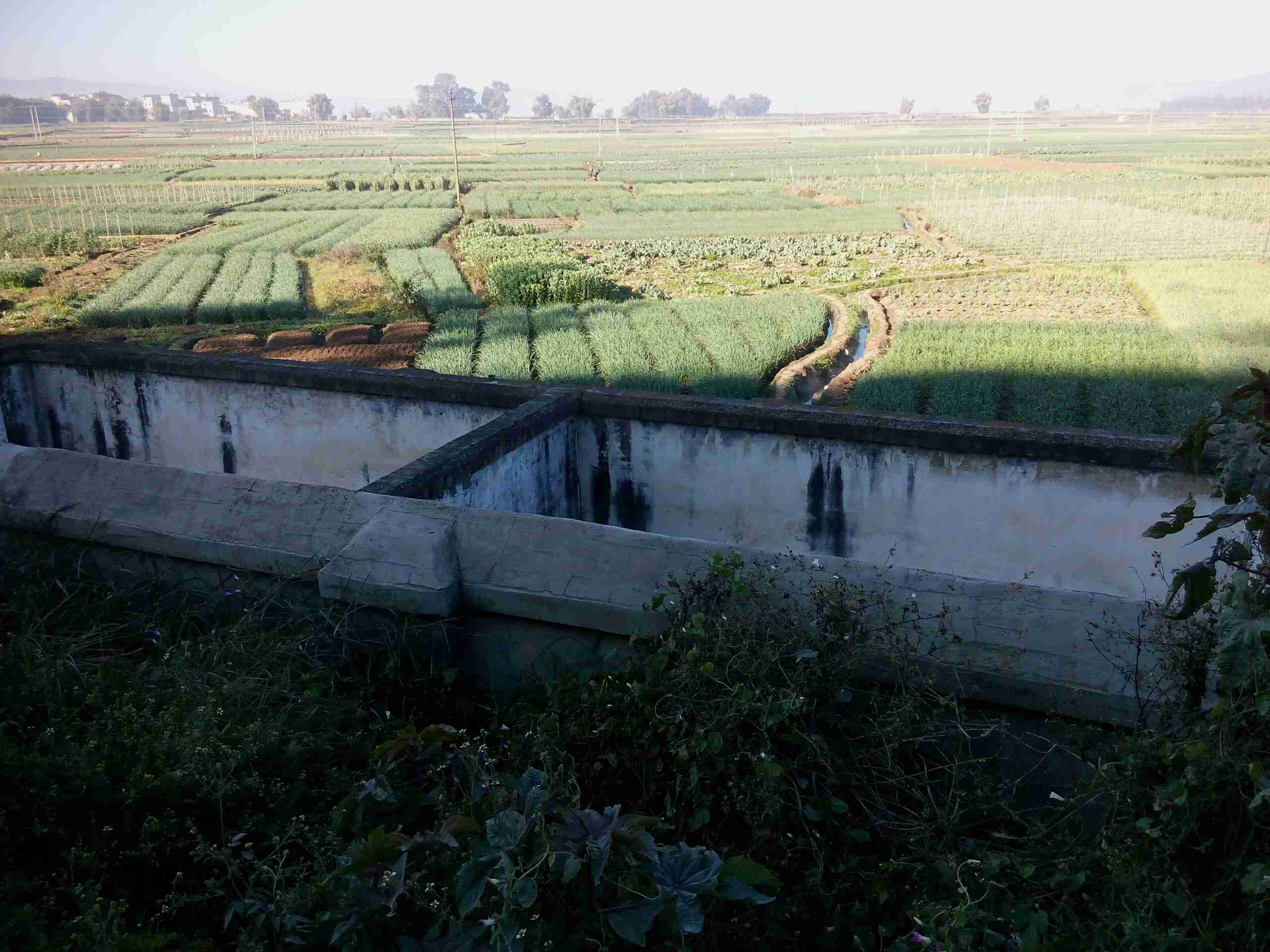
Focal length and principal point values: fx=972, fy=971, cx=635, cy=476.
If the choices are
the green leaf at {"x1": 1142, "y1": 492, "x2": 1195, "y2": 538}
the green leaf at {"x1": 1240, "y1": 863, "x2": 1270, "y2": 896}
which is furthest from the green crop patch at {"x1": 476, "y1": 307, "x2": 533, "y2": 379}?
the green leaf at {"x1": 1240, "y1": 863, "x2": 1270, "y2": 896}

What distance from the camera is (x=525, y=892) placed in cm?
196

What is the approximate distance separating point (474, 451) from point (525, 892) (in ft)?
11.0

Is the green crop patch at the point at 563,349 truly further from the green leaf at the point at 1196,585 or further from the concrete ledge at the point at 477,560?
the green leaf at the point at 1196,585

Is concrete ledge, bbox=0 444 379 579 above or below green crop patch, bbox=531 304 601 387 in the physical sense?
above

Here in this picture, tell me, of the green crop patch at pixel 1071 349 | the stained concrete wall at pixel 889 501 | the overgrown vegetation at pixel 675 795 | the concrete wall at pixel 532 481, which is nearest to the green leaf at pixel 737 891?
the overgrown vegetation at pixel 675 795

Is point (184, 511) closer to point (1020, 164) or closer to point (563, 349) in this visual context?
point (563, 349)

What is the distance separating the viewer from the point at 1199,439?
247 centimetres

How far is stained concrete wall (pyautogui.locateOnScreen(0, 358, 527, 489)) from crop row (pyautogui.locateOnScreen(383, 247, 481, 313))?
16663mm

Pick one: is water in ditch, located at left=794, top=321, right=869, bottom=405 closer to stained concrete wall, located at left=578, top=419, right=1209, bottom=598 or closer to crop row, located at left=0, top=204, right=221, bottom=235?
stained concrete wall, located at left=578, top=419, right=1209, bottom=598

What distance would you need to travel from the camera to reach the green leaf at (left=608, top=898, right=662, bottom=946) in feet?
6.46

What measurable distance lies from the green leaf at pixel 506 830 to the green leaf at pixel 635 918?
0.25m

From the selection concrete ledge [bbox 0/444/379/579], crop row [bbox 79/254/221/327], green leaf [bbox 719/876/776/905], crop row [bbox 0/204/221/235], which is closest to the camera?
green leaf [bbox 719/876/776/905]

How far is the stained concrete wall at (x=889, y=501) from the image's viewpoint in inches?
203

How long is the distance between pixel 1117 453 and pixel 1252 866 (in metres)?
3.43
